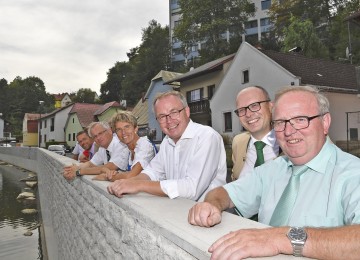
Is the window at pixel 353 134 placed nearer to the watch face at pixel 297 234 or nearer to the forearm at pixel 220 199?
the forearm at pixel 220 199

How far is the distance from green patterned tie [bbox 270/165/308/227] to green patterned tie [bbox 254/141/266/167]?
3.72ft

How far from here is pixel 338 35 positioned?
36844 mm

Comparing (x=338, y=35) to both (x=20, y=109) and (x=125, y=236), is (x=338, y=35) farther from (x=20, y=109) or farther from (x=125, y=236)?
(x=20, y=109)

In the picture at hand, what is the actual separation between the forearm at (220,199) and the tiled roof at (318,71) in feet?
61.1

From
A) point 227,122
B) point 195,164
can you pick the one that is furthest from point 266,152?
point 227,122

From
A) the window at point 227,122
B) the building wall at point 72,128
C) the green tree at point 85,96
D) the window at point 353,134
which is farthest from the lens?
the green tree at point 85,96

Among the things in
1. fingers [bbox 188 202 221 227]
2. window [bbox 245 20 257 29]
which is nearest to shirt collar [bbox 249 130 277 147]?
fingers [bbox 188 202 221 227]

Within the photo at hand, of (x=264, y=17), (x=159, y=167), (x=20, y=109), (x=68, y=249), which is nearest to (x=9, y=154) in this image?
(x=68, y=249)

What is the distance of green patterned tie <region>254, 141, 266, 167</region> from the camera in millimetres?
3044

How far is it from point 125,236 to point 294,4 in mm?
46471

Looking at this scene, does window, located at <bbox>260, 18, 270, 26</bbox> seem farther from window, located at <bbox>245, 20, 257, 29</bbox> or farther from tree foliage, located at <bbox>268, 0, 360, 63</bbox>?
tree foliage, located at <bbox>268, 0, 360, 63</bbox>

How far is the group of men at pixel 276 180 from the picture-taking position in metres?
1.38

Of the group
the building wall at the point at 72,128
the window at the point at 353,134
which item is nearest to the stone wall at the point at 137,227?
the window at the point at 353,134

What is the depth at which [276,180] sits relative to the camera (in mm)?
2031
